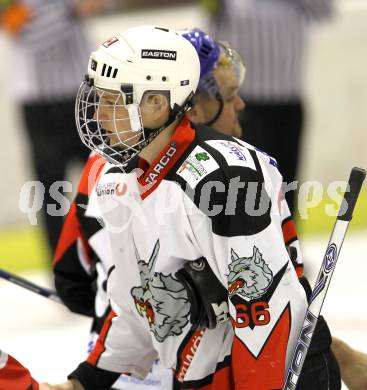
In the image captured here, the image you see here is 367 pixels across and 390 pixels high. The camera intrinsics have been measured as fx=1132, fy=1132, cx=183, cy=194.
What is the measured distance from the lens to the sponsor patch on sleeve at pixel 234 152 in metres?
2.04

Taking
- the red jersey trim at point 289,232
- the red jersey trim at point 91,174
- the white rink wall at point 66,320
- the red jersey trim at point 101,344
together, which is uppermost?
the red jersey trim at point 91,174

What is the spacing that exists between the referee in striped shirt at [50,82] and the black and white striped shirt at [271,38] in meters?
0.57

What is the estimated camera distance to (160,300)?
7.03 feet

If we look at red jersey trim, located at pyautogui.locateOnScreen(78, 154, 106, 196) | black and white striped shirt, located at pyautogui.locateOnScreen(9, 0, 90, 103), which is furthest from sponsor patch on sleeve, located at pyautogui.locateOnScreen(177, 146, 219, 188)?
black and white striped shirt, located at pyautogui.locateOnScreen(9, 0, 90, 103)

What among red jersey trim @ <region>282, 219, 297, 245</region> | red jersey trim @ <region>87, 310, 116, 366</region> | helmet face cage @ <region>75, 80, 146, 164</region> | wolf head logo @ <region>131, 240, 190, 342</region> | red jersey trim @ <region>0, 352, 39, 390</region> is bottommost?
red jersey trim @ <region>87, 310, 116, 366</region>

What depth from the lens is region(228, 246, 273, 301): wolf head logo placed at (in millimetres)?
2012

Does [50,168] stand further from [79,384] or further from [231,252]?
[231,252]

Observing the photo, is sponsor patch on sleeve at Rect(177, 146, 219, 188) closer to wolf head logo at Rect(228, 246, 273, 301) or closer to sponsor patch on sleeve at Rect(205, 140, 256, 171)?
sponsor patch on sleeve at Rect(205, 140, 256, 171)

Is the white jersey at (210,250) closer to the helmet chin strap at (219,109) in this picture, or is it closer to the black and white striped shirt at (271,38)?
the helmet chin strap at (219,109)

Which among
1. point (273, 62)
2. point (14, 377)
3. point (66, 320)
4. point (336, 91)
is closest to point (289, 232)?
A: point (14, 377)

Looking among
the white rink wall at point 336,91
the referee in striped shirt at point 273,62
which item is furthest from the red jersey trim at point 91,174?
the white rink wall at point 336,91

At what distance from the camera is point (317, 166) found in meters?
5.32

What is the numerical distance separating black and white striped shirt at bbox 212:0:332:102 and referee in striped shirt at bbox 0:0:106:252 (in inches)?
22.5

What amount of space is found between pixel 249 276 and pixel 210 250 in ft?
0.28
